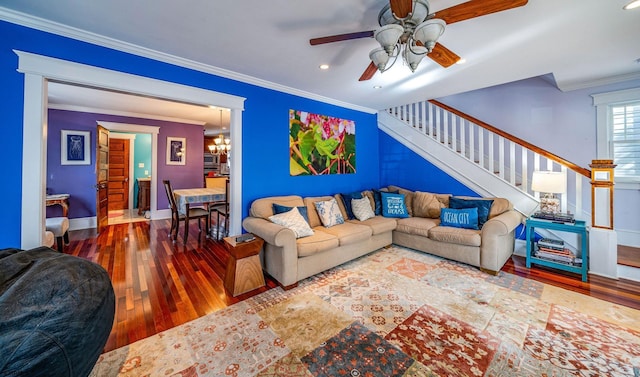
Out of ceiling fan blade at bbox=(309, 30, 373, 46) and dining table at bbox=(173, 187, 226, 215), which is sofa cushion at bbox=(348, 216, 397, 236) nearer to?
ceiling fan blade at bbox=(309, 30, 373, 46)

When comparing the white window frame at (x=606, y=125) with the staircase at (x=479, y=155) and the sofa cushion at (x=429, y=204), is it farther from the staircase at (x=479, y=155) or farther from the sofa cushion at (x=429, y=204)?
the sofa cushion at (x=429, y=204)

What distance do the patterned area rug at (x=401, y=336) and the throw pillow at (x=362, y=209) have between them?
4.34 feet

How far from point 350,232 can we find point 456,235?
1383 millimetres

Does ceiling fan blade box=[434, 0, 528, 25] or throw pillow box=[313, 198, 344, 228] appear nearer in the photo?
ceiling fan blade box=[434, 0, 528, 25]

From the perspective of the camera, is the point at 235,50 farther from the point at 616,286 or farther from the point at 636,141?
the point at 636,141

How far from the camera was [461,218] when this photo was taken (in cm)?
328

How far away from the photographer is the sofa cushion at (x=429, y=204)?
150 inches

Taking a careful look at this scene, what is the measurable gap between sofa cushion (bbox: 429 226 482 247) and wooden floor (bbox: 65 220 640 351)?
0.62 metres

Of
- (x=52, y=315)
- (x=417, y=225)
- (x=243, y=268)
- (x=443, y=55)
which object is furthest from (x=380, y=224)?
(x=52, y=315)

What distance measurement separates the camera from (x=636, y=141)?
11.1ft

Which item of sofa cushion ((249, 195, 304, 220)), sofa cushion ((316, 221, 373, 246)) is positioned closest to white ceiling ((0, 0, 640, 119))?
sofa cushion ((249, 195, 304, 220))

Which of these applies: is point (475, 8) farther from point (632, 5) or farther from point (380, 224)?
point (380, 224)

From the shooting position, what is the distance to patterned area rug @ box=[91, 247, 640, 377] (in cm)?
155

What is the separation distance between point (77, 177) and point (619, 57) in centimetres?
885
